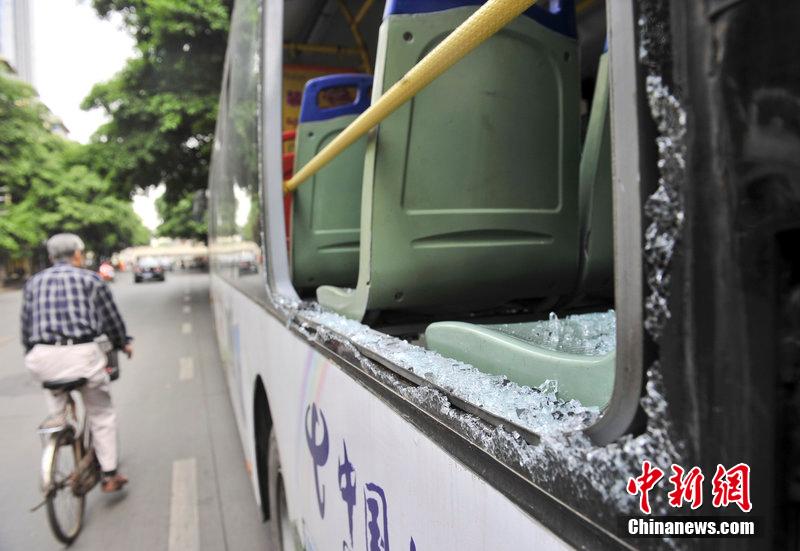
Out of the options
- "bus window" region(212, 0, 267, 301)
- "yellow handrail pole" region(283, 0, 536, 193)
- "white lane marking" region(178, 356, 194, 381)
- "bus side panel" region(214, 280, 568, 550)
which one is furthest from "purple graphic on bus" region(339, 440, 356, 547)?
"white lane marking" region(178, 356, 194, 381)

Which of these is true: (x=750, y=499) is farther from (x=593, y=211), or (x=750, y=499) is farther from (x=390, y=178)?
(x=593, y=211)

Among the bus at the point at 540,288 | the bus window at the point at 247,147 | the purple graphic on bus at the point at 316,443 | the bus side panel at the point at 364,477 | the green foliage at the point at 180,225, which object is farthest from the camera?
the green foliage at the point at 180,225

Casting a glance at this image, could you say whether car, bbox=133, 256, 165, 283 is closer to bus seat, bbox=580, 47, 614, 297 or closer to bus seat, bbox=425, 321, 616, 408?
bus seat, bbox=580, 47, 614, 297

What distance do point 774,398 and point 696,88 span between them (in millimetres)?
250

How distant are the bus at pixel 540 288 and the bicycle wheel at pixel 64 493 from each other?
1.39 metres

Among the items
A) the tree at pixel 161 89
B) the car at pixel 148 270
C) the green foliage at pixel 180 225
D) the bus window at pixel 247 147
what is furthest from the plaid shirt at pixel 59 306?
the green foliage at pixel 180 225

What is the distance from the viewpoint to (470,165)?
1575 mm

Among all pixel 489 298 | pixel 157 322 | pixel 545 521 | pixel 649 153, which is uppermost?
pixel 649 153

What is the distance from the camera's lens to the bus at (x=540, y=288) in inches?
17.1

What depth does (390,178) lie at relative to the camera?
5.04 feet

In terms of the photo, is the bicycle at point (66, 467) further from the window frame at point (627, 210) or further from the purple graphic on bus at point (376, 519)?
the window frame at point (627, 210)

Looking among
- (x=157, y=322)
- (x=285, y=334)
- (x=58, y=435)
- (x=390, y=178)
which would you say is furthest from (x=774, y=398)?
(x=157, y=322)

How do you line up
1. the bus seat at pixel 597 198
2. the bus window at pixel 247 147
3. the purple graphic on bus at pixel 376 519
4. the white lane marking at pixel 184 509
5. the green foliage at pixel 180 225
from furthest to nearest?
1. the green foliage at pixel 180 225
2. the white lane marking at pixel 184 509
3. the bus window at pixel 247 147
4. the bus seat at pixel 597 198
5. the purple graphic on bus at pixel 376 519

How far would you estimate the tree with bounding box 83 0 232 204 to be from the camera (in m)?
11.5
